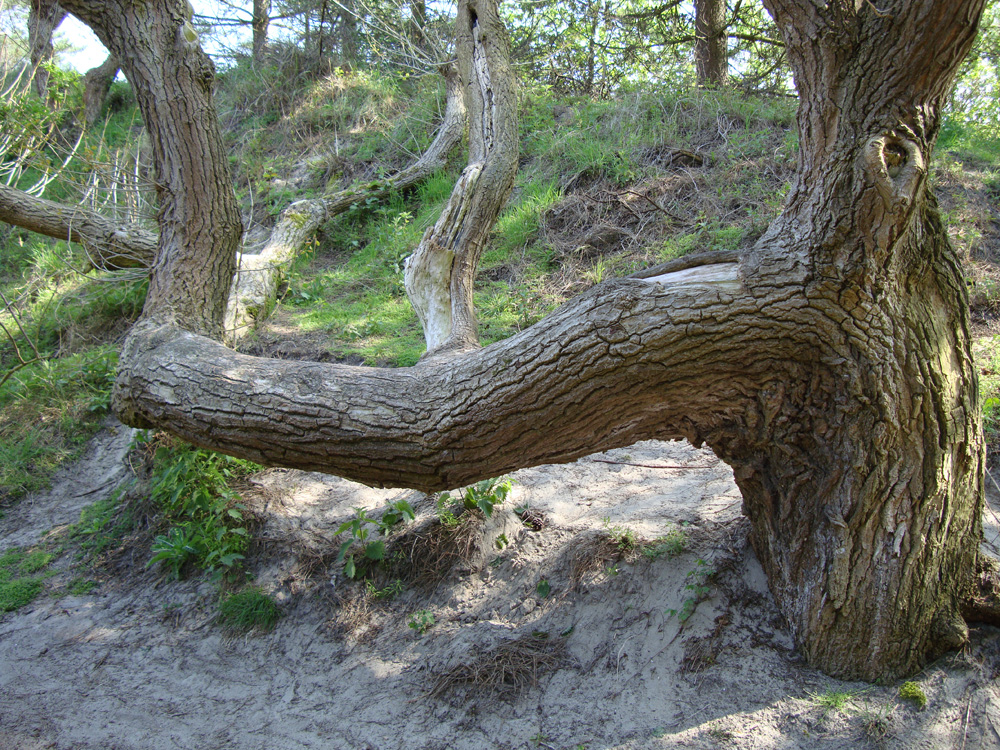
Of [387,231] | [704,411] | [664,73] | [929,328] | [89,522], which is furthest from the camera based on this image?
[664,73]

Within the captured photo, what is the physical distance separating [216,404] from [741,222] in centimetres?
447

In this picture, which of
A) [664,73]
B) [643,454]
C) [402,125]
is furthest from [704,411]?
[402,125]

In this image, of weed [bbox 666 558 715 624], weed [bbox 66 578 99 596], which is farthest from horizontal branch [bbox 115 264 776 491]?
weed [bbox 66 578 99 596]

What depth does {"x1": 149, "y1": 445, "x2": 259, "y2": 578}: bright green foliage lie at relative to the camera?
3703 millimetres

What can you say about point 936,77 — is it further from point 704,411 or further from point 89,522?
point 89,522

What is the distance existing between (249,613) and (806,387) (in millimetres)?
2969

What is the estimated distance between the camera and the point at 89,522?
429cm

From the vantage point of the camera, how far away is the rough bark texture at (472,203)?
3.48 m

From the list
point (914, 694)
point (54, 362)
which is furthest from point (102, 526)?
point (914, 694)

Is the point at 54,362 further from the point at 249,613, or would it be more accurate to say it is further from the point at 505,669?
the point at 505,669

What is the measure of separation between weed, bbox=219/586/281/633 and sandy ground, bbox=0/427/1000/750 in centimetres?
6

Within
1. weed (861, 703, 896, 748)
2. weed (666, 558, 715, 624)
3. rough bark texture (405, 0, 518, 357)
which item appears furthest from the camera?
rough bark texture (405, 0, 518, 357)

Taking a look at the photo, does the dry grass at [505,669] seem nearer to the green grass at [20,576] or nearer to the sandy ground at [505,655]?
the sandy ground at [505,655]

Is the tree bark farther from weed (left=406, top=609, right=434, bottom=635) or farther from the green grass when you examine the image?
weed (left=406, top=609, right=434, bottom=635)
